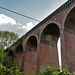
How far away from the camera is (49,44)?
12.7 m

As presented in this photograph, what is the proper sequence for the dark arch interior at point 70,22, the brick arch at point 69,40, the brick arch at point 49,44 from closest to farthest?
the brick arch at point 69,40 < the dark arch interior at point 70,22 < the brick arch at point 49,44

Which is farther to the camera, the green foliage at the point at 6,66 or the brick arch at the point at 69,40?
the brick arch at the point at 69,40

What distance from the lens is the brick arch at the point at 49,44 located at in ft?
38.7

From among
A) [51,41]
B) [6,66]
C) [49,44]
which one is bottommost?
[6,66]

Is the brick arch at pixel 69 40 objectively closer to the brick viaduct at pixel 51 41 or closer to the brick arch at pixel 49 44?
the brick viaduct at pixel 51 41

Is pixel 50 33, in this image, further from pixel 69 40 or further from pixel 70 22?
pixel 69 40

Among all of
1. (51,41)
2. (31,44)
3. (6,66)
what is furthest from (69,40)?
(31,44)

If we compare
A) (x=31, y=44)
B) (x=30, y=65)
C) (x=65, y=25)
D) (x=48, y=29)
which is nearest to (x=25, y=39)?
(x=31, y=44)

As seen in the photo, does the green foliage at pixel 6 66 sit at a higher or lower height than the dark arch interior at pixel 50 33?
lower

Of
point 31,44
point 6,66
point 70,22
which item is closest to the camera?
point 6,66

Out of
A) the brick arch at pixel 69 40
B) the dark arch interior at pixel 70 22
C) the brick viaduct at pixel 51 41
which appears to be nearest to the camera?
the brick arch at pixel 69 40

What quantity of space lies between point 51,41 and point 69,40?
3.94m

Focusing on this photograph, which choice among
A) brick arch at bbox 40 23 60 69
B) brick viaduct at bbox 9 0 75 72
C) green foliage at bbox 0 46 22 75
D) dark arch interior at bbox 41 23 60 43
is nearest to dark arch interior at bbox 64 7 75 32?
brick viaduct at bbox 9 0 75 72

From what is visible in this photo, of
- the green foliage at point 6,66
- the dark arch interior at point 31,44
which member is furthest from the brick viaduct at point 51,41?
the green foliage at point 6,66
